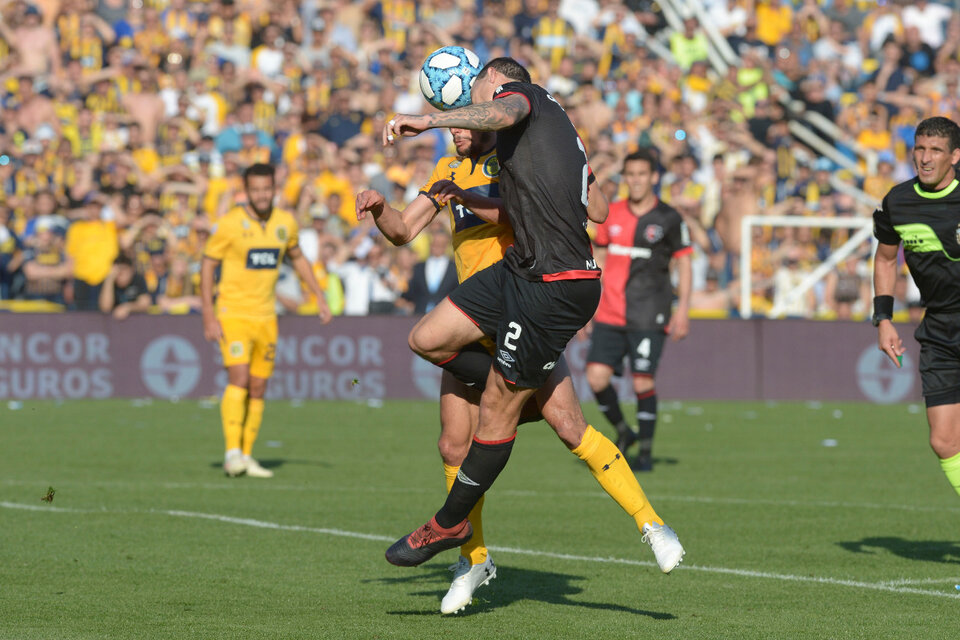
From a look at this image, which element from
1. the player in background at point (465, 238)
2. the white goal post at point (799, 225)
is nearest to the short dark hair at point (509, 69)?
the player in background at point (465, 238)

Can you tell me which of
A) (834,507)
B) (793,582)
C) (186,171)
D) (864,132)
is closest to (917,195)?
(793,582)

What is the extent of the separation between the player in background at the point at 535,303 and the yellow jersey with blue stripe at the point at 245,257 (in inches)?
244

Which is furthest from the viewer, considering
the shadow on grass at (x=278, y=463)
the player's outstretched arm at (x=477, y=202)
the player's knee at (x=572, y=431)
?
the shadow on grass at (x=278, y=463)

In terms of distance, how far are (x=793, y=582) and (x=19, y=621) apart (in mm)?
3810

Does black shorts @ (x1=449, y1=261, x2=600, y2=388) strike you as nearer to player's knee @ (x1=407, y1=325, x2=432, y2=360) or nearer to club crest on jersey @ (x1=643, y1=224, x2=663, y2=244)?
player's knee @ (x1=407, y1=325, x2=432, y2=360)

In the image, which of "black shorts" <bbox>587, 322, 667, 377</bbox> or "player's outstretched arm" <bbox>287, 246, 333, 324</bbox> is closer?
"player's outstretched arm" <bbox>287, 246, 333, 324</bbox>

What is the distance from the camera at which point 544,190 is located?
6.35 meters

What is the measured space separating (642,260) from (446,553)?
17.5 ft

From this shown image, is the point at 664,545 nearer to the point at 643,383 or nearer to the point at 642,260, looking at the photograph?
the point at 643,383

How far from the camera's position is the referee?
7699mm

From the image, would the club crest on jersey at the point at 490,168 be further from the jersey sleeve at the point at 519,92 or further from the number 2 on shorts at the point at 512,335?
the number 2 on shorts at the point at 512,335

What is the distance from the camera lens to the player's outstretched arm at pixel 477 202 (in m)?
6.75

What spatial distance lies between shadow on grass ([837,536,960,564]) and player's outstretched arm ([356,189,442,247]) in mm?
3524

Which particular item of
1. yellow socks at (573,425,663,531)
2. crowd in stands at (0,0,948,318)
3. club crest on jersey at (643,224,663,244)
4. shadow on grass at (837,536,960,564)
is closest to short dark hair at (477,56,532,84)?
yellow socks at (573,425,663,531)
